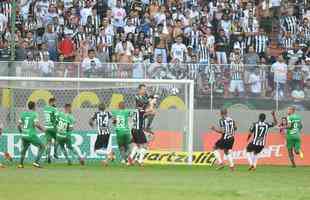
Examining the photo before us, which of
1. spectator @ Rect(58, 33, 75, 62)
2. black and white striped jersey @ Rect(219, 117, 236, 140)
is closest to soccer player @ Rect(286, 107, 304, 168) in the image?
black and white striped jersey @ Rect(219, 117, 236, 140)

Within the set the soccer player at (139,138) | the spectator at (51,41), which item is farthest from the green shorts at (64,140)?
the spectator at (51,41)

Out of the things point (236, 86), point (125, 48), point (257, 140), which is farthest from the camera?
point (125, 48)

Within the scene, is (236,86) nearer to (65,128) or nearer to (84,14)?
(65,128)

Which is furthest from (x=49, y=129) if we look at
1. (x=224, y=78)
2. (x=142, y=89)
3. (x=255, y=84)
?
(x=255, y=84)

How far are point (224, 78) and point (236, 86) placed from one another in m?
0.49

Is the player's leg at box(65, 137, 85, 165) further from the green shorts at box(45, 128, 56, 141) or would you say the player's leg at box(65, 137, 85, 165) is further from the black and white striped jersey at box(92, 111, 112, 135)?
the black and white striped jersey at box(92, 111, 112, 135)

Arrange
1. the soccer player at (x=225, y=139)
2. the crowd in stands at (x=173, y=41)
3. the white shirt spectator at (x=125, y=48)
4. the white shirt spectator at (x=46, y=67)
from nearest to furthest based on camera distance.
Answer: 1. the soccer player at (x=225, y=139)
2. the white shirt spectator at (x=46, y=67)
3. the crowd in stands at (x=173, y=41)
4. the white shirt spectator at (x=125, y=48)

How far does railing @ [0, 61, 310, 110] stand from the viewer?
29172mm

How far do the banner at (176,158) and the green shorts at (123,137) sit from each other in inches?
40.3

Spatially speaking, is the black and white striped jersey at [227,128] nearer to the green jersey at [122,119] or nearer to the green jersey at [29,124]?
the green jersey at [122,119]

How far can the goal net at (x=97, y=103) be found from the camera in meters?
28.1

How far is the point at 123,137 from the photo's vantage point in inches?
1076

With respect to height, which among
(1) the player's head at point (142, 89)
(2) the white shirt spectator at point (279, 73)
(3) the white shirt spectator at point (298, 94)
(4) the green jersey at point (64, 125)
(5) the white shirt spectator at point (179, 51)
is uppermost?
(5) the white shirt spectator at point (179, 51)

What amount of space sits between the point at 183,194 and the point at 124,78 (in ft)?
43.9
